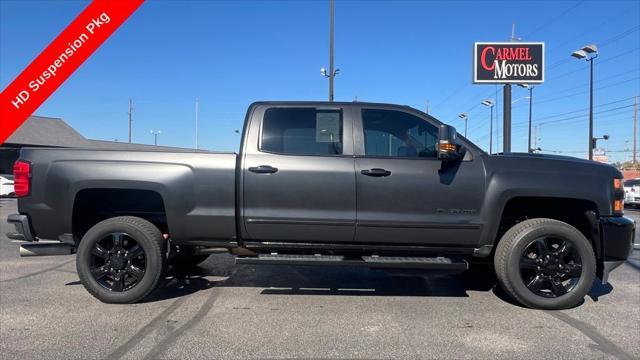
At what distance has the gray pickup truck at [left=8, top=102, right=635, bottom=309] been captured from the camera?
4.72m

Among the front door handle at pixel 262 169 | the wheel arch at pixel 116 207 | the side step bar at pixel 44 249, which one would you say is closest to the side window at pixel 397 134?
the front door handle at pixel 262 169

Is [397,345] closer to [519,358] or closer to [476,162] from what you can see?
[519,358]

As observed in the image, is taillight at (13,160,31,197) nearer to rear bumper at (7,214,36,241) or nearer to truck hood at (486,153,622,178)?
rear bumper at (7,214,36,241)

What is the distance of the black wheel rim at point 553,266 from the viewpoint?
4758mm

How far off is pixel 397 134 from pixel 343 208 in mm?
989

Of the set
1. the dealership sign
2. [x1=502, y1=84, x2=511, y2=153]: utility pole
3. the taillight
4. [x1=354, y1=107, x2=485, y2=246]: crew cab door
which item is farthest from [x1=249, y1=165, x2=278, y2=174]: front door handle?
the dealership sign

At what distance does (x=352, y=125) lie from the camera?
496 centimetres

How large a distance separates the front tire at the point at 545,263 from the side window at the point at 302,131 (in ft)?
6.51

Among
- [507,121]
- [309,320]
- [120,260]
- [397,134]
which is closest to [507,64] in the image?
[507,121]

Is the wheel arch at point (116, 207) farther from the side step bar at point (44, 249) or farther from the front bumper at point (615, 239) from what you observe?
the front bumper at point (615, 239)

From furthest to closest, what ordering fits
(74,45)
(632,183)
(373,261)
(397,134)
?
(632,183) < (74,45) < (397,134) < (373,261)

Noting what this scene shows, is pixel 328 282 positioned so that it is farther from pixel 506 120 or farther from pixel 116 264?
pixel 506 120

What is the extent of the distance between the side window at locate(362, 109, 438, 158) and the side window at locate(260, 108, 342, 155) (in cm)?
32

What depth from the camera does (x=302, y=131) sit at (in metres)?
5.02
